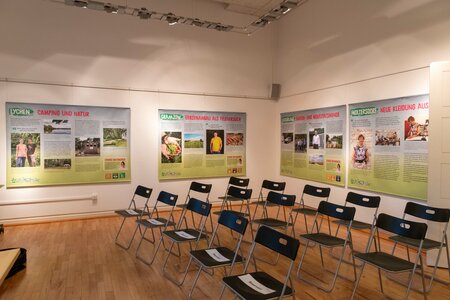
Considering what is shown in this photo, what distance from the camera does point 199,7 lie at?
7258 mm

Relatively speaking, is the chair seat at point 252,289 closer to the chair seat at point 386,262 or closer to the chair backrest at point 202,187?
the chair seat at point 386,262

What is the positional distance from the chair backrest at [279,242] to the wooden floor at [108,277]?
859mm

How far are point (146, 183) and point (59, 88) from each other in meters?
2.52

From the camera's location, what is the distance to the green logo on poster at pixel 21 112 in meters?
5.73

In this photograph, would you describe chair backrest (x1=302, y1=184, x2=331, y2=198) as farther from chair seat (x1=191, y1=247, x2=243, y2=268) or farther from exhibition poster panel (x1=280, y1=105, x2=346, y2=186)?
chair seat (x1=191, y1=247, x2=243, y2=268)

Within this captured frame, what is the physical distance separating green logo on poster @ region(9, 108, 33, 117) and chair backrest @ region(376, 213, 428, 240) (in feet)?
19.5

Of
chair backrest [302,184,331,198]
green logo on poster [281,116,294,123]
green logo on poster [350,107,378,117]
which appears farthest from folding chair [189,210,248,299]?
green logo on poster [281,116,294,123]

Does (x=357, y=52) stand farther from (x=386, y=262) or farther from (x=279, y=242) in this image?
(x=279, y=242)

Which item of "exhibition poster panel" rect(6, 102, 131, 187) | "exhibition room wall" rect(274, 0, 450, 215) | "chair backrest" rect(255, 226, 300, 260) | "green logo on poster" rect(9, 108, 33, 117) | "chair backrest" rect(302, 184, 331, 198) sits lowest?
"chair backrest" rect(255, 226, 300, 260)

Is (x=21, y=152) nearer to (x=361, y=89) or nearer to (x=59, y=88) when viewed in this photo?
(x=59, y=88)

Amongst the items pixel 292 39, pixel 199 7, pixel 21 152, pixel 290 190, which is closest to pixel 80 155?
pixel 21 152

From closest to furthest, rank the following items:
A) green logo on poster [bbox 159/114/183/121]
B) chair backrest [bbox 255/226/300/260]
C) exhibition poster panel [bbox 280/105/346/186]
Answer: chair backrest [bbox 255/226/300/260], exhibition poster panel [bbox 280/105/346/186], green logo on poster [bbox 159/114/183/121]

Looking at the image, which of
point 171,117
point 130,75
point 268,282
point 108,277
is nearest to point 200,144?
point 171,117

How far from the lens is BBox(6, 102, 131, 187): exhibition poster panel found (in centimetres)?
579
